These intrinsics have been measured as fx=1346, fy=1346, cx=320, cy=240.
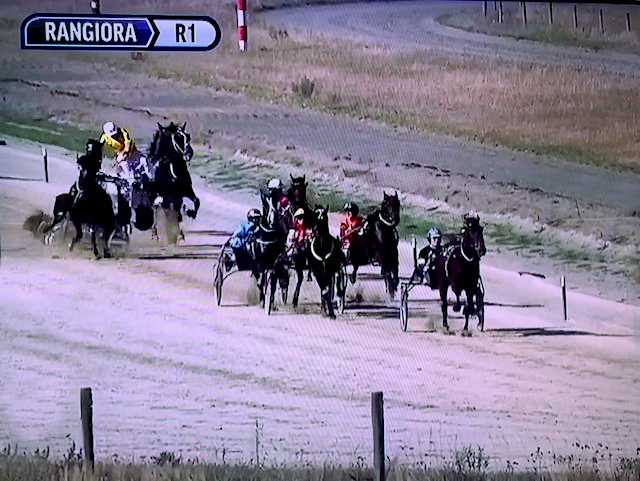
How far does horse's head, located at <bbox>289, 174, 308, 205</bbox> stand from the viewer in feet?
15.4

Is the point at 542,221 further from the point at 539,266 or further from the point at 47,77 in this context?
the point at 47,77

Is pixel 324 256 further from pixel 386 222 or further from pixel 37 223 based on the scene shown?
pixel 37 223

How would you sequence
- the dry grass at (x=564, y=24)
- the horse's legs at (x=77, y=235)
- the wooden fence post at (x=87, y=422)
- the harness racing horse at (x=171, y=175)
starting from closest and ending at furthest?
1. the wooden fence post at (x=87, y=422)
2. the horse's legs at (x=77, y=235)
3. the harness racing horse at (x=171, y=175)
4. the dry grass at (x=564, y=24)

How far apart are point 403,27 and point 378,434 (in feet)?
4.84

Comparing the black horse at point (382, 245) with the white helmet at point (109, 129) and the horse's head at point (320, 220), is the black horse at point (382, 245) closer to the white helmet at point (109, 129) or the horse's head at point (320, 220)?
the horse's head at point (320, 220)

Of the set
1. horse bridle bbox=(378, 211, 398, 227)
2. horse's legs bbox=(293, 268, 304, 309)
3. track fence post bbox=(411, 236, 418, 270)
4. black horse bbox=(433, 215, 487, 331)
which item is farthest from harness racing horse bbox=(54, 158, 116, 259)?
black horse bbox=(433, 215, 487, 331)

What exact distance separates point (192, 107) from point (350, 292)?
2.80 feet

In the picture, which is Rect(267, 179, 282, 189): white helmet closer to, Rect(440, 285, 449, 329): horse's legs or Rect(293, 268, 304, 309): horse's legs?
Rect(293, 268, 304, 309): horse's legs

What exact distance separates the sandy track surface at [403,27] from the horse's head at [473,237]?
65 centimetres

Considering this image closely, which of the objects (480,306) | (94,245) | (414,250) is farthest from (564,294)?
(94,245)

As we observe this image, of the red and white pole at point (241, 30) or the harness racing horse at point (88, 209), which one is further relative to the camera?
the red and white pole at point (241, 30)

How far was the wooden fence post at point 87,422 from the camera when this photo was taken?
14.3ft

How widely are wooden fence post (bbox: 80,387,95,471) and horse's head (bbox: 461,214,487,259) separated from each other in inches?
56.3

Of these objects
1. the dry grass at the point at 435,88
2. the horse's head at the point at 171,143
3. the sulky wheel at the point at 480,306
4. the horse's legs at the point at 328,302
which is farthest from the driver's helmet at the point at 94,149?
the sulky wheel at the point at 480,306
